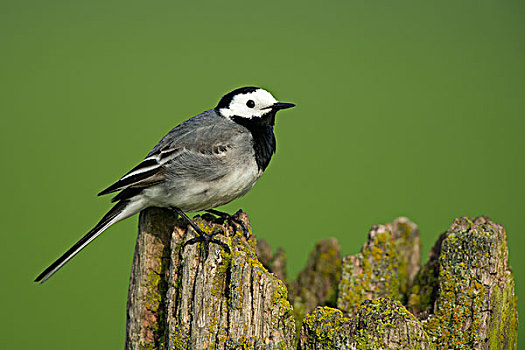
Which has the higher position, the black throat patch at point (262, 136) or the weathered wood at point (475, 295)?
the black throat patch at point (262, 136)

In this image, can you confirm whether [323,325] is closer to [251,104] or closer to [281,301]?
[281,301]

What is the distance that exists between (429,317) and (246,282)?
1355 mm

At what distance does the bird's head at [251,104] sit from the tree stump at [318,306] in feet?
3.24

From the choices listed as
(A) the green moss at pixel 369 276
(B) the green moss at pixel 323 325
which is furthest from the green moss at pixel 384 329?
(A) the green moss at pixel 369 276

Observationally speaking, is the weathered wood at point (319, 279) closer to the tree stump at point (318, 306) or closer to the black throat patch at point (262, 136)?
the tree stump at point (318, 306)

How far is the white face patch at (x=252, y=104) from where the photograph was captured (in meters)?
4.79

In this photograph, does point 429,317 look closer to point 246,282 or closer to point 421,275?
point 421,275

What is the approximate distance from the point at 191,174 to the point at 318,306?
1610 mm

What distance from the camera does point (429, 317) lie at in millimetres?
3578

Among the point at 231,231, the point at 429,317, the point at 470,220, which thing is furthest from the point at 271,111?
the point at 429,317

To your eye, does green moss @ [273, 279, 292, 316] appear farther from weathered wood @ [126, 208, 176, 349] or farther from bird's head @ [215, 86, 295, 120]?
bird's head @ [215, 86, 295, 120]

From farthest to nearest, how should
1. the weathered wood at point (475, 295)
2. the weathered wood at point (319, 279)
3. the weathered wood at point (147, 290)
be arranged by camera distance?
1. the weathered wood at point (319, 279)
2. the weathered wood at point (147, 290)
3. the weathered wood at point (475, 295)

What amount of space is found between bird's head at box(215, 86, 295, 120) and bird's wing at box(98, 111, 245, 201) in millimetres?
205

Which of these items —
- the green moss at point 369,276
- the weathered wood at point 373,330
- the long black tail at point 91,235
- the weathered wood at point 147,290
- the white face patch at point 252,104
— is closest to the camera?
the weathered wood at point 373,330
